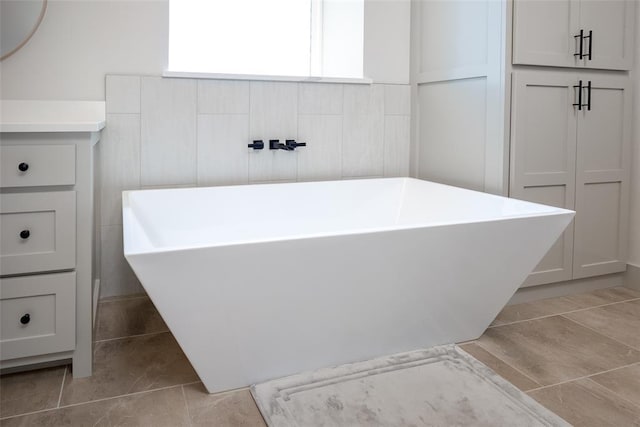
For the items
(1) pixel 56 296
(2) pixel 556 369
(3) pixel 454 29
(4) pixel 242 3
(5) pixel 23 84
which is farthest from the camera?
(4) pixel 242 3

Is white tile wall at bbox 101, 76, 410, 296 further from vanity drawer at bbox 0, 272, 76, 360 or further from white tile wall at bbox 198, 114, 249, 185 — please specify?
vanity drawer at bbox 0, 272, 76, 360

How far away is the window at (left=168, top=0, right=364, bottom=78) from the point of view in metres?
2.89

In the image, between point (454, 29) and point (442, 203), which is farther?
point (454, 29)

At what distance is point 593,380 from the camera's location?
1833 millimetres

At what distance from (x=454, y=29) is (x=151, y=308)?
2.13 m

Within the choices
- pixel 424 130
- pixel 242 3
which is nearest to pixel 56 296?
pixel 242 3

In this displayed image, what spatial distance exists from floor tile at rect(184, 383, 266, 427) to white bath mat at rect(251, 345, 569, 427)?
3 cm

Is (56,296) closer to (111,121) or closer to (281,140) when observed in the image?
(111,121)

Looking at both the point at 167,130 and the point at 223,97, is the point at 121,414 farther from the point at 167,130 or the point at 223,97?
the point at 223,97

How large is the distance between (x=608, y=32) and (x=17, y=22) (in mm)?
2869

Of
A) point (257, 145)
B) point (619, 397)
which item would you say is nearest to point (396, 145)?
point (257, 145)

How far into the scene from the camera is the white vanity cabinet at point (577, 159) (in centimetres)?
250

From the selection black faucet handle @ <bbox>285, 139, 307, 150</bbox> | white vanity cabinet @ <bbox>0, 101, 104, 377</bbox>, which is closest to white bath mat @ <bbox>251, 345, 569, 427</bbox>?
white vanity cabinet @ <bbox>0, 101, 104, 377</bbox>

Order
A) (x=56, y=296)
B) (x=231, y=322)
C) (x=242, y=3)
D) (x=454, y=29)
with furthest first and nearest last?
(x=242, y=3) → (x=454, y=29) → (x=56, y=296) → (x=231, y=322)
